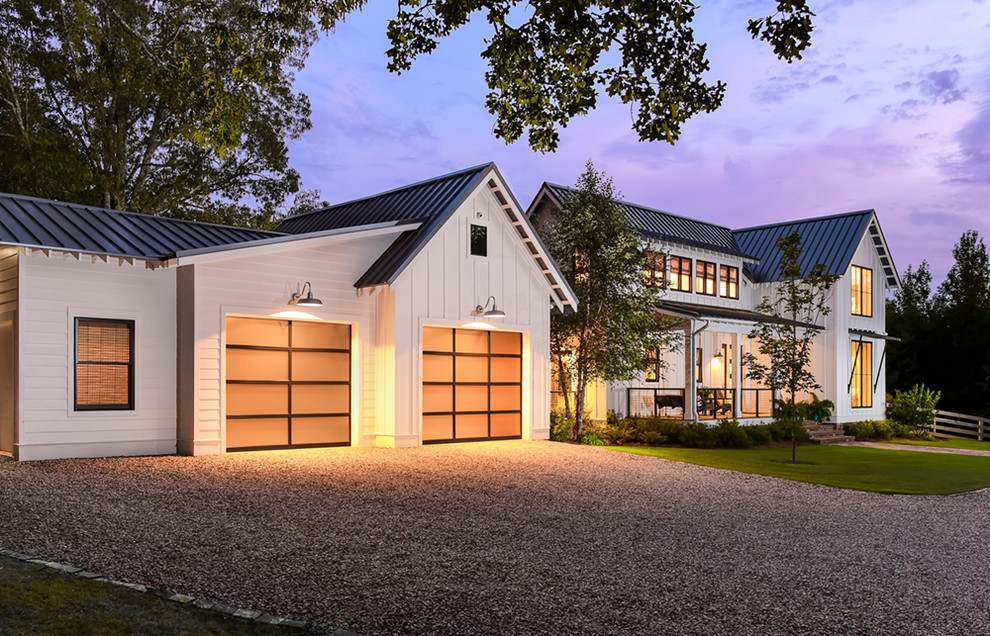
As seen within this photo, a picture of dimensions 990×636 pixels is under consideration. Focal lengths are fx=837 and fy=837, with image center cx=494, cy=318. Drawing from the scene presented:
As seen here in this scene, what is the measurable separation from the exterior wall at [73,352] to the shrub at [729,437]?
1412cm

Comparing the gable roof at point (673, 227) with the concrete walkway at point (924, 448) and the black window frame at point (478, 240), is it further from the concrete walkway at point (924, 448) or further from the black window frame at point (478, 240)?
the concrete walkway at point (924, 448)

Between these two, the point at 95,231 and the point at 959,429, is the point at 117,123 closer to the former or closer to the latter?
the point at 95,231

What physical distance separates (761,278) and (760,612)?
25748mm

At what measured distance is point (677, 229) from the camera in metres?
28.7

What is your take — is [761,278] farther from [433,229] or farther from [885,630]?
[885,630]

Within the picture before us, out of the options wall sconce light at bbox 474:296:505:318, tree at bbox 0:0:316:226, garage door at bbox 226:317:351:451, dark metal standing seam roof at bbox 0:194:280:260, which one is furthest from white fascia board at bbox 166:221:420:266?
tree at bbox 0:0:316:226

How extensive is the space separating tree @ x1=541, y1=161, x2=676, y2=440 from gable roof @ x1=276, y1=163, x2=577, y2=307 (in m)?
1.65

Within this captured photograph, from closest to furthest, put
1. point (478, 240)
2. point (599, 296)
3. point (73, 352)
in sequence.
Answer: point (73, 352), point (478, 240), point (599, 296)

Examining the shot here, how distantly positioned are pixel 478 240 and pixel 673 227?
1218 cm

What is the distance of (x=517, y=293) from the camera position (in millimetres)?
19188

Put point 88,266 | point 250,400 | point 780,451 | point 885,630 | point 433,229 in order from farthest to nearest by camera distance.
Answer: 1. point 780,451
2. point 433,229
3. point 250,400
4. point 88,266
5. point 885,630

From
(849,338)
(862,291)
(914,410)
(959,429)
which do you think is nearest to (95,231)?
(849,338)

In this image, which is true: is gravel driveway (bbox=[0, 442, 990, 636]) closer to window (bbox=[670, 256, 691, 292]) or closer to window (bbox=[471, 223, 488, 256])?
window (bbox=[471, 223, 488, 256])

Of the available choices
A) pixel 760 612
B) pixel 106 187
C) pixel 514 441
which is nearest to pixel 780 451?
pixel 514 441
